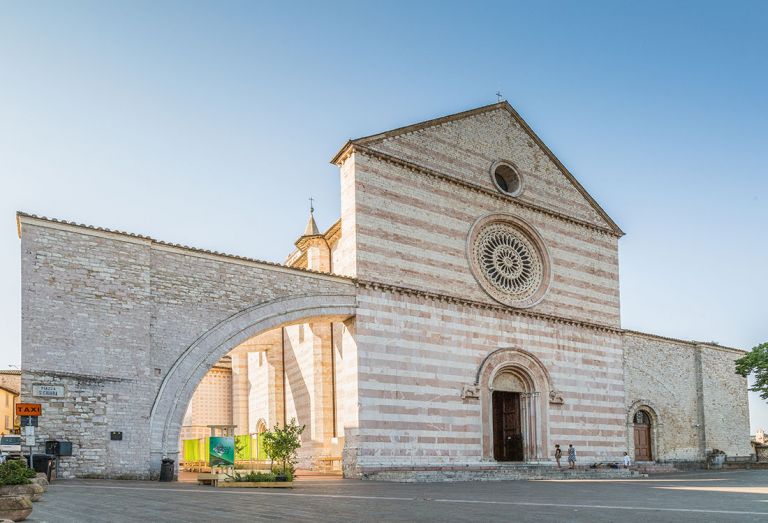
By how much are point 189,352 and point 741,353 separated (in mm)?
31136

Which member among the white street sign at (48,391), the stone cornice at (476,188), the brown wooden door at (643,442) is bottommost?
the brown wooden door at (643,442)

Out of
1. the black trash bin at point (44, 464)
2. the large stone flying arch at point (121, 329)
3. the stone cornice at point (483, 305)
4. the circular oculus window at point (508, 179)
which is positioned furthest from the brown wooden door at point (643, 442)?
the black trash bin at point (44, 464)

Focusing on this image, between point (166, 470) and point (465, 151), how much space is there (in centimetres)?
1544

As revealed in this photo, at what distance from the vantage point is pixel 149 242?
68.0 ft

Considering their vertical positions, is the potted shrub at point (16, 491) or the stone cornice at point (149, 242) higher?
the stone cornice at point (149, 242)

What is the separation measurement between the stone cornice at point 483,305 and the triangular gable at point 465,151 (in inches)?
174

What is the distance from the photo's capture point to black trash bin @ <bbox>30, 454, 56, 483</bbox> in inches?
664

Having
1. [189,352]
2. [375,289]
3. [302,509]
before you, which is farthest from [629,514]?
[375,289]

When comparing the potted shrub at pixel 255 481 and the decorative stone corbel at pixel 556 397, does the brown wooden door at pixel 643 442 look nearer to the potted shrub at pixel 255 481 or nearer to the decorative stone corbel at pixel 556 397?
the decorative stone corbel at pixel 556 397

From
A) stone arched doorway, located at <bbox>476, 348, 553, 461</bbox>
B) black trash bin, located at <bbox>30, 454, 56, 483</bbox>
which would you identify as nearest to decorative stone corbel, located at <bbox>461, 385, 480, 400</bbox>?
stone arched doorway, located at <bbox>476, 348, 553, 461</bbox>

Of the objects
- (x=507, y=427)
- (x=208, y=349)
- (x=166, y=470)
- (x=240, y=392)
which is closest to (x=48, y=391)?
(x=166, y=470)

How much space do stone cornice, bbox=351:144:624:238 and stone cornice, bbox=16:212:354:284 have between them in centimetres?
443

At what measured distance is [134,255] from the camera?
20.4m

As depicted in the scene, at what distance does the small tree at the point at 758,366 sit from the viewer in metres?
37.5
